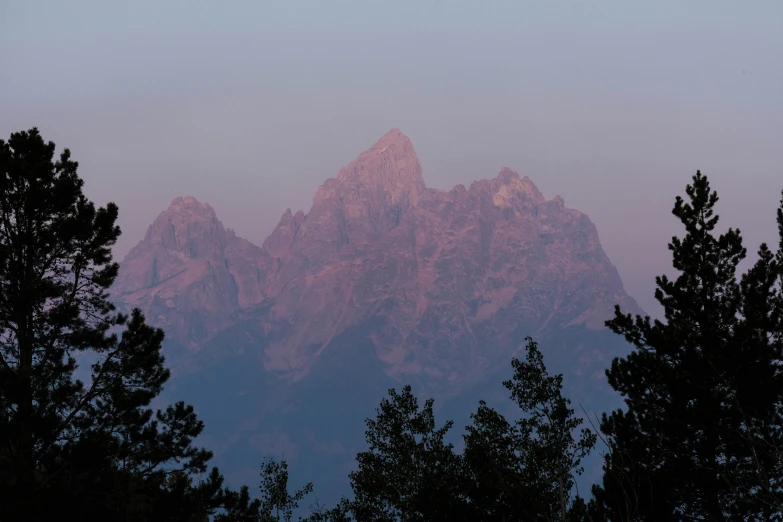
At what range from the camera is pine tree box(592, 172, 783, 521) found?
3150 cm

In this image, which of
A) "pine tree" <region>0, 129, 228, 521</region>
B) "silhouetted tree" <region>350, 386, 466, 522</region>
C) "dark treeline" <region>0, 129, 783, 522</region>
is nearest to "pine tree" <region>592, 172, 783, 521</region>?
"dark treeline" <region>0, 129, 783, 522</region>

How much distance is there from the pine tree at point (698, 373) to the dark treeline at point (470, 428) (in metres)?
0.08

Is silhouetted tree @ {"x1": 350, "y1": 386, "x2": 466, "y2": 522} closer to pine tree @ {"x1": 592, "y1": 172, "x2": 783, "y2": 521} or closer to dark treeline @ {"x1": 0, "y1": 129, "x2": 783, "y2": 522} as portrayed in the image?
dark treeline @ {"x1": 0, "y1": 129, "x2": 783, "y2": 522}

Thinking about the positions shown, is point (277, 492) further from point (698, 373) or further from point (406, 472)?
point (698, 373)

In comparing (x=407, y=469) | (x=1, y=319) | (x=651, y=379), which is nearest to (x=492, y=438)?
(x=407, y=469)

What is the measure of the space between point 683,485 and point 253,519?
21.8 meters

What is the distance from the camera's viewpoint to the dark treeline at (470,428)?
2577 cm

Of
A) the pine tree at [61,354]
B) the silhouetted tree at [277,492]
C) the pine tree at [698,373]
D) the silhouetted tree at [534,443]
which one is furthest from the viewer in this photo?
the silhouetted tree at [277,492]

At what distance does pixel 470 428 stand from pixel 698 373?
15.0 meters

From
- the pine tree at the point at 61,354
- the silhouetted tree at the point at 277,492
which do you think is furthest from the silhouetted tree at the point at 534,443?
the silhouetted tree at the point at 277,492

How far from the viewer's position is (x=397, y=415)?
162 feet

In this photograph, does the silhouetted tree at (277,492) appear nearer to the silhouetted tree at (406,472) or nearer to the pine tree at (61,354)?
the silhouetted tree at (406,472)

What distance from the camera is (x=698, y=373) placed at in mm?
33219

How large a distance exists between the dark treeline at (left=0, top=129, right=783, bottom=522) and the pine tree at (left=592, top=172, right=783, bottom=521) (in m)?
0.08
